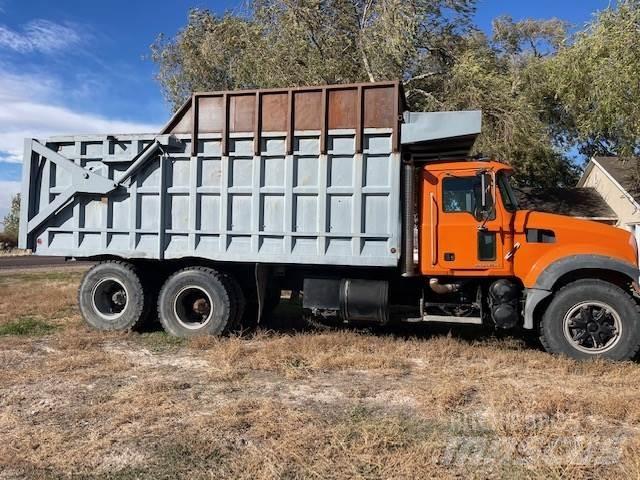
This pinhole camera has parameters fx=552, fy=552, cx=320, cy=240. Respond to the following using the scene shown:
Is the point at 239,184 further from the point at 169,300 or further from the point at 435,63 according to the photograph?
the point at 435,63

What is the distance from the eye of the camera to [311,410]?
16.0ft

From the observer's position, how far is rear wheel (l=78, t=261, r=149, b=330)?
820 centimetres

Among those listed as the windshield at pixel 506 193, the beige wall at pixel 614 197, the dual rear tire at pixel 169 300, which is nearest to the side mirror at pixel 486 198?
the windshield at pixel 506 193

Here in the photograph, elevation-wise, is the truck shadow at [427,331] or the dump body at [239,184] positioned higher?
the dump body at [239,184]

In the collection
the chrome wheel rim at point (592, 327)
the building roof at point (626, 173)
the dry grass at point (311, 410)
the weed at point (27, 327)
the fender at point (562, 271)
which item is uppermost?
the building roof at point (626, 173)

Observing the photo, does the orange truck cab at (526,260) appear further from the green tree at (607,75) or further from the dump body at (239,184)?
the green tree at (607,75)

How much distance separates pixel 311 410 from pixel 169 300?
3790 mm

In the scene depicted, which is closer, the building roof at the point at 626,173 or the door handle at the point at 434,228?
the door handle at the point at 434,228

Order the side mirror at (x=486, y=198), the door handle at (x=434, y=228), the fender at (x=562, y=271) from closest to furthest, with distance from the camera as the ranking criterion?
1. the fender at (x=562, y=271)
2. the side mirror at (x=486, y=198)
3. the door handle at (x=434, y=228)

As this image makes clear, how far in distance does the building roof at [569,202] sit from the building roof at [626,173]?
55.4 inches

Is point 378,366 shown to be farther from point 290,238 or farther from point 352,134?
point 352,134

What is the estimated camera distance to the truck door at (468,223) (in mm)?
6918

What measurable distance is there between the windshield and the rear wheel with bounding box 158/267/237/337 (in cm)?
393

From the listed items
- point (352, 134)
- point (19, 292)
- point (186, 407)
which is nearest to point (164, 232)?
point (352, 134)
